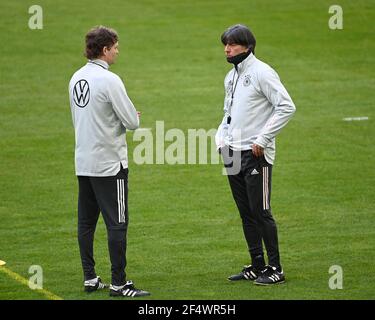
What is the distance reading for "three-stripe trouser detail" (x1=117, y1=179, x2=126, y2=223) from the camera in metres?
8.27

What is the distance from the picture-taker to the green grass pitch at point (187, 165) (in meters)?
9.32

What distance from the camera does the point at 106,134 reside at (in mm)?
8203

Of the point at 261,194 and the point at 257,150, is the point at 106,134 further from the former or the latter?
the point at 261,194

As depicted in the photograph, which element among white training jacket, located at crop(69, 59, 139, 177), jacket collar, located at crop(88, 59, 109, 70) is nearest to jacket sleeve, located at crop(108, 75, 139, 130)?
white training jacket, located at crop(69, 59, 139, 177)

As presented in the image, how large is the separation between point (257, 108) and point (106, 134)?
4.70 feet

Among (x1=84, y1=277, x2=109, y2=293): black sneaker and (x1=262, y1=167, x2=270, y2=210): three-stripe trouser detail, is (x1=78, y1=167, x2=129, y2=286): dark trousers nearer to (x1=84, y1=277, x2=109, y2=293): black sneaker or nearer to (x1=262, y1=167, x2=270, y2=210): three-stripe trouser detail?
(x1=84, y1=277, x2=109, y2=293): black sneaker

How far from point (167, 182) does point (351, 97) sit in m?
6.01

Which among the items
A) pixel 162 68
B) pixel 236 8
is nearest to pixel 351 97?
pixel 162 68

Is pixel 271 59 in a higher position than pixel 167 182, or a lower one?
higher

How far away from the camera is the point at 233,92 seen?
29.1ft

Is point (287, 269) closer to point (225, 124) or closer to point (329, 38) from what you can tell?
point (225, 124)

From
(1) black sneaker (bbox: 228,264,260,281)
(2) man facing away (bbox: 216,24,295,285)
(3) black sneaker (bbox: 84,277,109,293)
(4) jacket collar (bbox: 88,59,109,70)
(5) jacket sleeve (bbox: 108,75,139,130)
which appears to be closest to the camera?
(5) jacket sleeve (bbox: 108,75,139,130)

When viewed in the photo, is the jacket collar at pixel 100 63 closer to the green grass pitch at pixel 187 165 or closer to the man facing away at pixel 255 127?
the man facing away at pixel 255 127

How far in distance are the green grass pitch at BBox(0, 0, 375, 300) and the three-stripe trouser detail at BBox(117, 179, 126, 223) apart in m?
0.76
